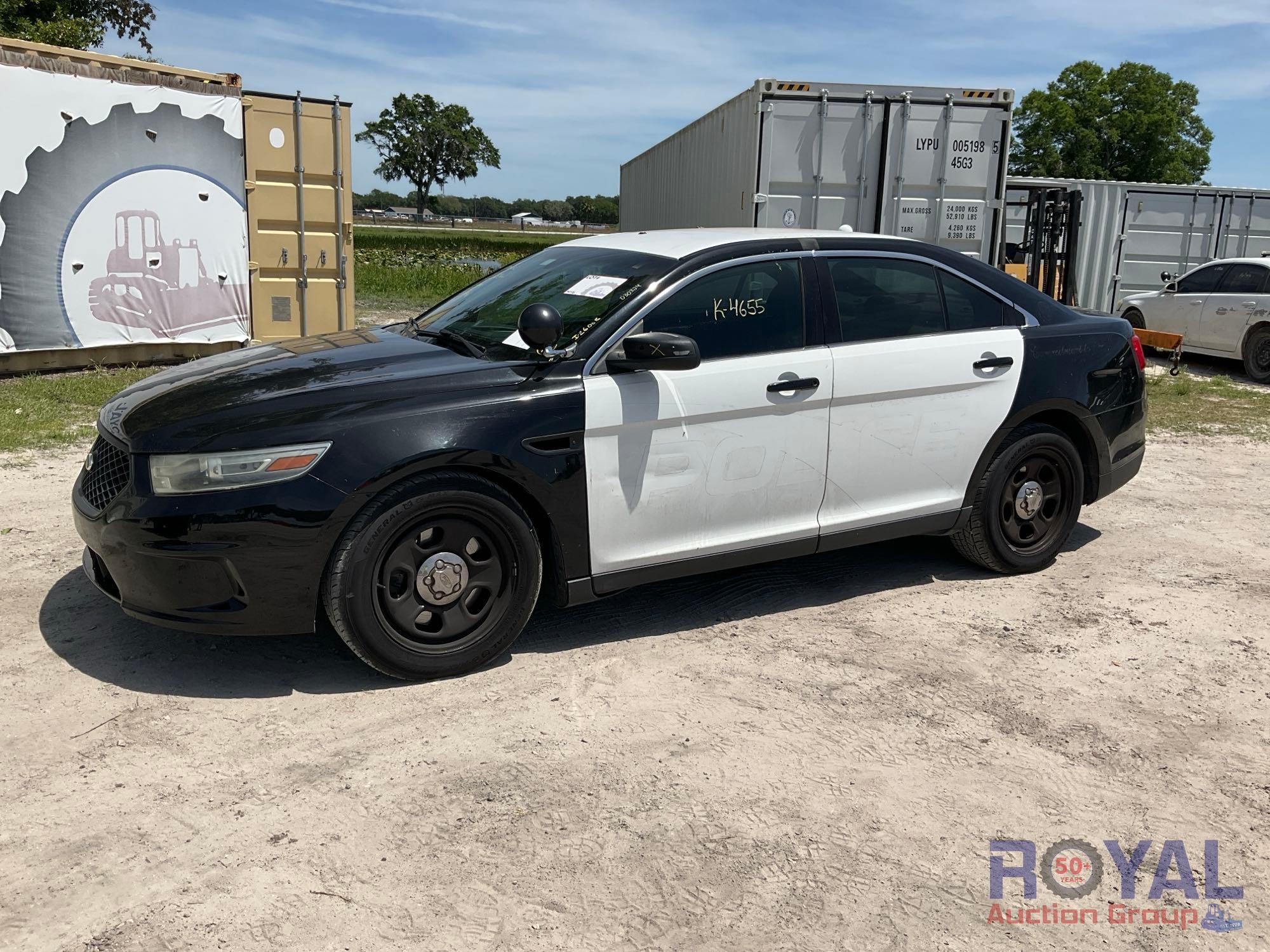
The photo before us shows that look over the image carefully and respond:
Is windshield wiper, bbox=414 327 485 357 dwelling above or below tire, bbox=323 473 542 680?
above

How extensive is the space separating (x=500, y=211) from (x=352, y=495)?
143 m

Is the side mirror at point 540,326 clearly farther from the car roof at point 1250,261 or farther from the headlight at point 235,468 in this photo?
the car roof at point 1250,261

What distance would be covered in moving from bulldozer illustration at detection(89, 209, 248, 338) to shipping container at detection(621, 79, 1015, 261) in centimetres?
582

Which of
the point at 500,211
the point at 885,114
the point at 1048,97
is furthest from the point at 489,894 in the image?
the point at 500,211

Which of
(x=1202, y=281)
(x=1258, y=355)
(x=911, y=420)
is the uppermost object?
(x=1202, y=281)

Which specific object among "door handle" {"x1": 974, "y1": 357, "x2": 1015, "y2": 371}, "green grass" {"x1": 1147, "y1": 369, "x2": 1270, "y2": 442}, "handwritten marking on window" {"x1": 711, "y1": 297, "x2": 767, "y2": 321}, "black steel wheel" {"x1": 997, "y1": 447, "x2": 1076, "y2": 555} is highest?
"handwritten marking on window" {"x1": 711, "y1": 297, "x2": 767, "y2": 321}

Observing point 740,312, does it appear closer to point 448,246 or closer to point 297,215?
point 297,215

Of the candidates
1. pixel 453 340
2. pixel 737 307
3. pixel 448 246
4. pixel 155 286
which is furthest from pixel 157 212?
pixel 448 246

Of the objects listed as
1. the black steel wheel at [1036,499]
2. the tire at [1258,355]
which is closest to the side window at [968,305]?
the black steel wheel at [1036,499]

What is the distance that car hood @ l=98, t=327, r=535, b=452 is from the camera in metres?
3.64

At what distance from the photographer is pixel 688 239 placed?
4742mm

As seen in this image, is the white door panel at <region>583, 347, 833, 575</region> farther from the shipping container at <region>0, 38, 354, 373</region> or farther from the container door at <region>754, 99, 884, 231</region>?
the shipping container at <region>0, 38, 354, 373</region>

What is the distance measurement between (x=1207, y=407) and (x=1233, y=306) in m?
3.36

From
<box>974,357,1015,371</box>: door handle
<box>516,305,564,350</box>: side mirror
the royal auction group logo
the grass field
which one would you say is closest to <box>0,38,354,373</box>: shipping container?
the grass field
